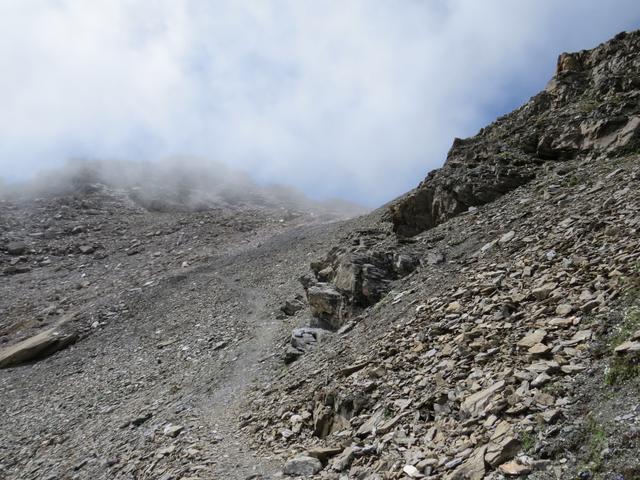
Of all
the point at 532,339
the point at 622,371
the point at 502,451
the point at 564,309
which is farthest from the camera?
the point at 564,309

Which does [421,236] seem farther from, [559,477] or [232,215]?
[232,215]

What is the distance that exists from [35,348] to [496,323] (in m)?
23.4

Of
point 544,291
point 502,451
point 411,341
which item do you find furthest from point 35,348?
point 502,451

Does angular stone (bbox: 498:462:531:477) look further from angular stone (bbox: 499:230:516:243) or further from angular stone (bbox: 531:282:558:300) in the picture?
angular stone (bbox: 499:230:516:243)

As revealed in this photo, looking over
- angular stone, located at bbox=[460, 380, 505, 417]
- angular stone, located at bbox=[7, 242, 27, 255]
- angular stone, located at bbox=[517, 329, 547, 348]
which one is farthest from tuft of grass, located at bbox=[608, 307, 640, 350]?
angular stone, located at bbox=[7, 242, 27, 255]

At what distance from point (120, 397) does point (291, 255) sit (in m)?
14.3

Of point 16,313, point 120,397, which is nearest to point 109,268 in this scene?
point 16,313

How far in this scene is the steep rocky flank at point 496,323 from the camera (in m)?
6.45

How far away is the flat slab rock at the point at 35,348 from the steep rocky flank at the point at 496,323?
1334 cm

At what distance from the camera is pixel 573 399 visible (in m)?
6.53

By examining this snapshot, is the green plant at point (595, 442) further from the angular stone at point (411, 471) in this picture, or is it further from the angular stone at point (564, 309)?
the angular stone at point (564, 309)

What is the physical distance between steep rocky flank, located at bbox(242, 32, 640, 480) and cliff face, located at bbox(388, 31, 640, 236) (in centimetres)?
7

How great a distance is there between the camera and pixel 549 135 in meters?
18.4

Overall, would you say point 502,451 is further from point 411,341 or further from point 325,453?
point 411,341
